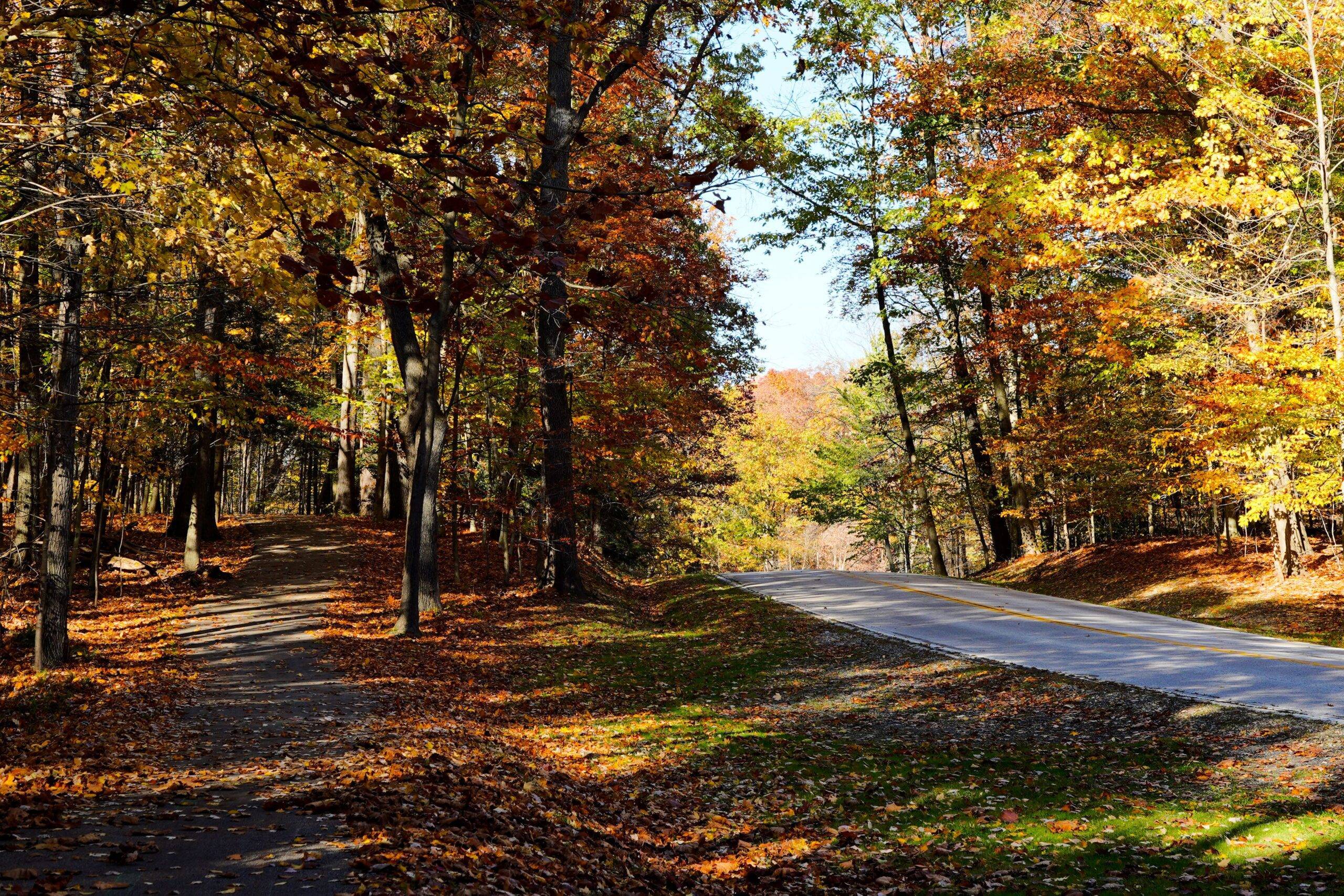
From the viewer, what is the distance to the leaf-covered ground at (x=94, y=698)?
21.1 ft

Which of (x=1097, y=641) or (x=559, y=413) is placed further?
(x=559, y=413)

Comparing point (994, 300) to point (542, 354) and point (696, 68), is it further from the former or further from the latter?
point (696, 68)

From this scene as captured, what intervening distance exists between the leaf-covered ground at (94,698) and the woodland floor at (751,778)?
0.06m

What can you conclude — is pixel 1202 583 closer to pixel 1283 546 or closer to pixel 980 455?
pixel 1283 546

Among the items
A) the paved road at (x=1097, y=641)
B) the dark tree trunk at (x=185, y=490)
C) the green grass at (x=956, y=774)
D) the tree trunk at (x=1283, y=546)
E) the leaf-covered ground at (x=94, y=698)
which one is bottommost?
the green grass at (x=956, y=774)

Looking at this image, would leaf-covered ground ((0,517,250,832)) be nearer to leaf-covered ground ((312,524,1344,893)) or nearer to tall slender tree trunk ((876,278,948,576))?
leaf-covered ground ((312,524,1344,893))

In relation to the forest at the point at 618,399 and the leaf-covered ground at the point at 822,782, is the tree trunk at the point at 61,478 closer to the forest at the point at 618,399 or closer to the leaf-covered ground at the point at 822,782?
the forest at the point at 618,399

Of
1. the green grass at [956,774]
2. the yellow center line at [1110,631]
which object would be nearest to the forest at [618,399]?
the green grass at [956,774]

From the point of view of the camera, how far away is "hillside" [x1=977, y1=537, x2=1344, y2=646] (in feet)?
54.0

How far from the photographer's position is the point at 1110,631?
46.5 ft

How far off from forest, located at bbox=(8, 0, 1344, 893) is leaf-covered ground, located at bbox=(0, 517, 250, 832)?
0.08 metres

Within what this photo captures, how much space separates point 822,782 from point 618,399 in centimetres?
1331

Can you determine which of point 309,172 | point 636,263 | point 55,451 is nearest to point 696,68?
point 309,172

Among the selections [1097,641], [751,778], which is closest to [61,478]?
[751,778]
